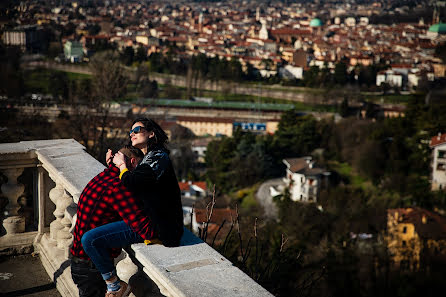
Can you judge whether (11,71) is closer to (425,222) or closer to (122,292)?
(425,222)

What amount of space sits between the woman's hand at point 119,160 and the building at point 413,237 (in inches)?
291

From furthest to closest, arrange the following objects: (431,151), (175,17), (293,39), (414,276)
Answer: (175,17)
(293,39)
(431,151)
(414,276)

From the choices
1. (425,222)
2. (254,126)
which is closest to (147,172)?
(425,222)

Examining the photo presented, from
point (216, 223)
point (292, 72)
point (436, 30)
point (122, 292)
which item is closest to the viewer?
point (122, 292)

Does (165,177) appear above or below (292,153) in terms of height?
above

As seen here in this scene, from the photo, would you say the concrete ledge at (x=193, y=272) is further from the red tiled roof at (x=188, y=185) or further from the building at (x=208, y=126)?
the building at (x=208, y=126)

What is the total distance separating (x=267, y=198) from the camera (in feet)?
46.1

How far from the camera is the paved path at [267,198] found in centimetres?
1256

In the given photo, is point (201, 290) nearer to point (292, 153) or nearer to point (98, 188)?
point (98, 188)

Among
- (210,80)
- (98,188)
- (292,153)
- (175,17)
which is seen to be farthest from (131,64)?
(98,188)

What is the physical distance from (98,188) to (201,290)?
1.27 ft

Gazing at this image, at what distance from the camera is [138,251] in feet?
3.50

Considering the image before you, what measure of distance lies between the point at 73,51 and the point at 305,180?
20.2 metres

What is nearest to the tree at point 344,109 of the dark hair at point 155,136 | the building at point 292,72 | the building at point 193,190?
the building at point 292,72
